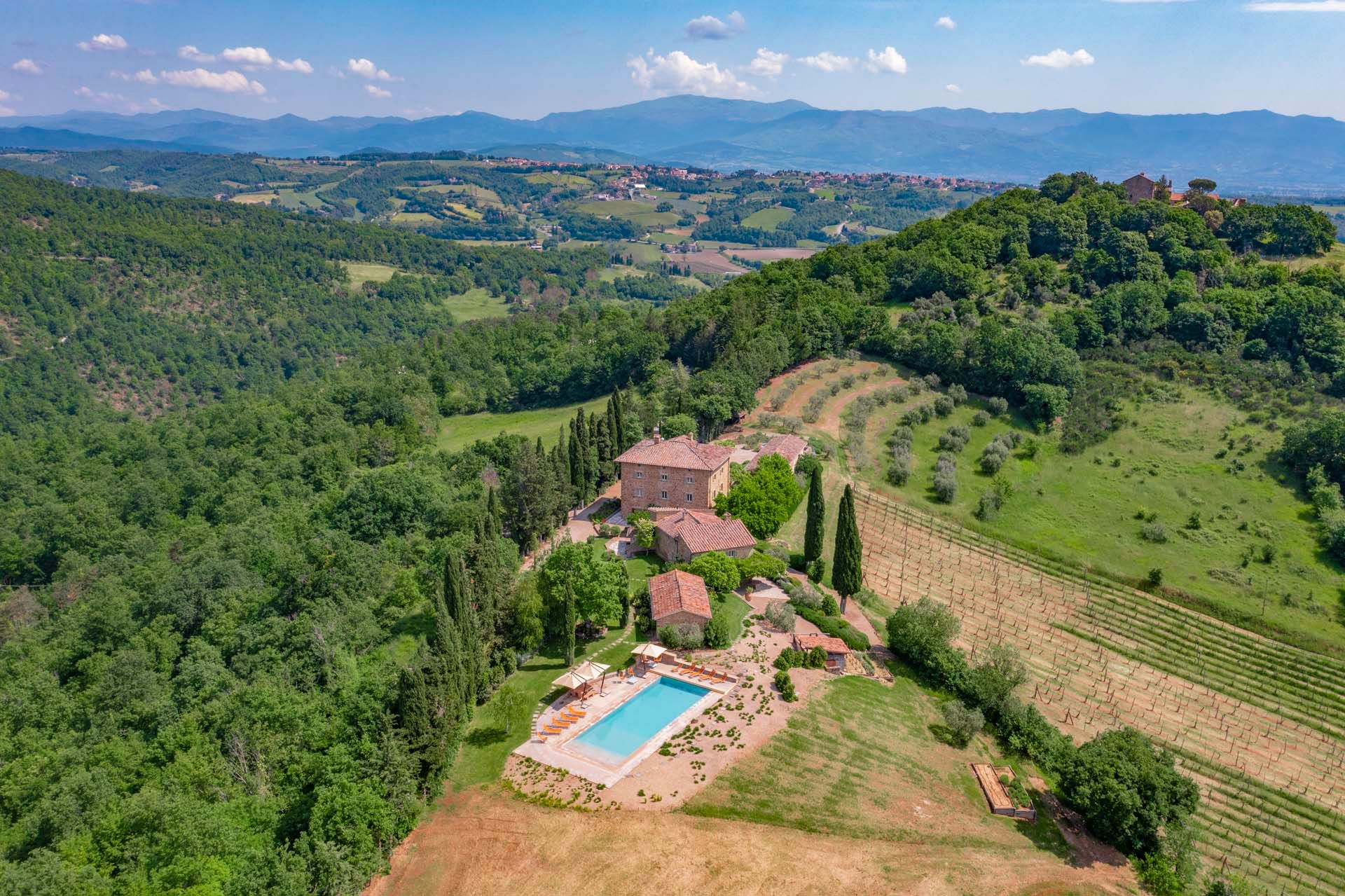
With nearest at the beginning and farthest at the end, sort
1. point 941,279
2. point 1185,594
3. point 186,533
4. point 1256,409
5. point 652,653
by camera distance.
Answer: point 652,653 < point 1185,594 < point 186,533 < point 1256,409 < point 941,279

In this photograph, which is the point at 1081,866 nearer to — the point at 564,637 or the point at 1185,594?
the point at 564,637

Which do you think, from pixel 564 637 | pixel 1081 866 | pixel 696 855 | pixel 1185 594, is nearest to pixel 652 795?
pixel 696 855

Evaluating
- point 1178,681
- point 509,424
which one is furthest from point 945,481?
point 509,424

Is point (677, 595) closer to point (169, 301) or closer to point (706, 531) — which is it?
point (706, 531)

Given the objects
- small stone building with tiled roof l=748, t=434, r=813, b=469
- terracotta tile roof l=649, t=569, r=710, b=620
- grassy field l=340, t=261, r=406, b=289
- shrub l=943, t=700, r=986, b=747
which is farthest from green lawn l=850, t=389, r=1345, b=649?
grassy field l=340, t=261, r=406, b=289

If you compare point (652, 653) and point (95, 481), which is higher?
point (652, 653)

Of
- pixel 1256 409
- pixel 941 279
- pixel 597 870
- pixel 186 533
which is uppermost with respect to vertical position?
pixel 941 279
